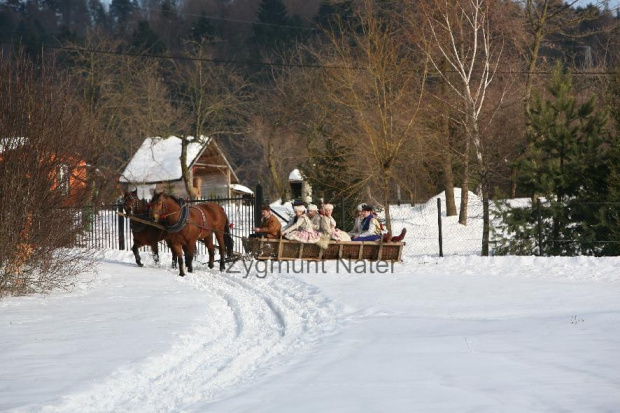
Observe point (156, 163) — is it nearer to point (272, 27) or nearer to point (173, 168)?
point (173, 168)

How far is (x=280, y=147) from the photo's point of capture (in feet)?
207

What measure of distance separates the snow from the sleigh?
5.17ft

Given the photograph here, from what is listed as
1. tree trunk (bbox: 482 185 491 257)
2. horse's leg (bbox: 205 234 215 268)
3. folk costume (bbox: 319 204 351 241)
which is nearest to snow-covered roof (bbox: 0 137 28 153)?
horse's leg (bbox: 205 234 215 268)

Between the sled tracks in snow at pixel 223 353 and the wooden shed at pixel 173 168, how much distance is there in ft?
111

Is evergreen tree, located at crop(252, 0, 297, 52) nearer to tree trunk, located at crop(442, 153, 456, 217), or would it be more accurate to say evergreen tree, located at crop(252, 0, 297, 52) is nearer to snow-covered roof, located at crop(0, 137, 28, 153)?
tree trunk, located at crop(442, 153, 456, 217)

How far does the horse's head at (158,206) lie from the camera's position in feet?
58.7

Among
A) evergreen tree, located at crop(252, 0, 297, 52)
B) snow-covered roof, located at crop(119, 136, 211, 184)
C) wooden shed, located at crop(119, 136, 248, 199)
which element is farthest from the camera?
evergreen tree, located at crop(252, 0, 297, 52)

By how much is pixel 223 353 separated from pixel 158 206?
924 cm

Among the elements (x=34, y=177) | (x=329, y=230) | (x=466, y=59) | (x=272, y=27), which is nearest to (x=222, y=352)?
(x=34, y=177)

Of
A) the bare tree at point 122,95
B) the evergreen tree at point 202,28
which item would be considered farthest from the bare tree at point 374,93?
the evergreen tree at point 202,28

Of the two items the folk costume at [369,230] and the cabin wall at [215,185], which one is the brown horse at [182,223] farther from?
the cabin wall at [215,185]

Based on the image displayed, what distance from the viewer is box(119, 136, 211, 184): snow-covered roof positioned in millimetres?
50469

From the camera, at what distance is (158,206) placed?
1797 centimetres

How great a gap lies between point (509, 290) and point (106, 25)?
284 feet
